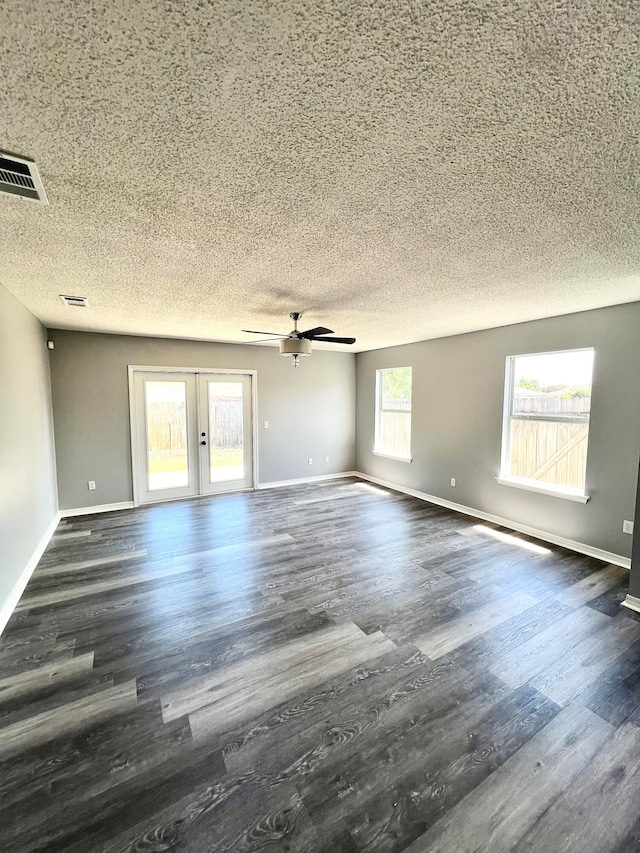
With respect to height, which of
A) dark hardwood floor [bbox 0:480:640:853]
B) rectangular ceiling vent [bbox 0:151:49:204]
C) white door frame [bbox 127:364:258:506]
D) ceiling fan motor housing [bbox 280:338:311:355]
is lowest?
dark hardwood floor [bbox 0:480:640:853]

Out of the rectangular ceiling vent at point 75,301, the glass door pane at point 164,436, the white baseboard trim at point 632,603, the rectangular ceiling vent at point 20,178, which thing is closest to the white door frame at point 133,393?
the glass door pane at point 164,436

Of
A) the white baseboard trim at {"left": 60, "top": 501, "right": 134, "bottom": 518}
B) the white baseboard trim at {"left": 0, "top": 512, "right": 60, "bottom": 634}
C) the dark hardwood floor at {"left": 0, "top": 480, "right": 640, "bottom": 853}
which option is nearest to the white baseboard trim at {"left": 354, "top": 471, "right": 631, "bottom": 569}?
the dark hardwood floor at {"left": 0, "top": 480, "right": 640, "bottom": 853}

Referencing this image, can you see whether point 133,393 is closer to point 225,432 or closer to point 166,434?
point 166,434

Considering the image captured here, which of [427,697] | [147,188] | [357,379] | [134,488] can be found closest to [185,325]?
[134,488]

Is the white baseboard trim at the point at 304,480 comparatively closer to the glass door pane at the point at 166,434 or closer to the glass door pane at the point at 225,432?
the glass door pane at the point at 225,432

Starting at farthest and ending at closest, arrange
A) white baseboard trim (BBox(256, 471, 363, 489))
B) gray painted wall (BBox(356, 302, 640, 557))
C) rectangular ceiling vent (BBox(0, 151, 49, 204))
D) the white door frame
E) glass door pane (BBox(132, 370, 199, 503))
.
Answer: white baseboard trim (BBox(256, 471, 363, 489)) → glass door pane (BBox(132, 370, 199, 503)) → the white door frame → gray painted wall (BBox(356, 302, 640, 557)) → rectangular ceiling vent (BBox(0, 151, 49, 204))

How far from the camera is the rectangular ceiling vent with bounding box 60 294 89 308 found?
3.20 metres

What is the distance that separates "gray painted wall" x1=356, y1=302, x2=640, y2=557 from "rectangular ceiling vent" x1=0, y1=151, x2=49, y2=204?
456cm

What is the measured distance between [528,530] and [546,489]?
579 mm

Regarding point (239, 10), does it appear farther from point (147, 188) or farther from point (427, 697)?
point (427, 697)

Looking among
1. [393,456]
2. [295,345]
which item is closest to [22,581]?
[295,345]

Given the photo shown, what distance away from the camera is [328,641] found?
2387 mm

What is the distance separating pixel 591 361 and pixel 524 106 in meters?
3.38

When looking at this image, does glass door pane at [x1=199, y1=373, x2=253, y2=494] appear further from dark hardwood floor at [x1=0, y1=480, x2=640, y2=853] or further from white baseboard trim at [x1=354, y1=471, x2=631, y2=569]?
white baseboard trim at [x1=354, y1=471, x2=631, y2=569]
